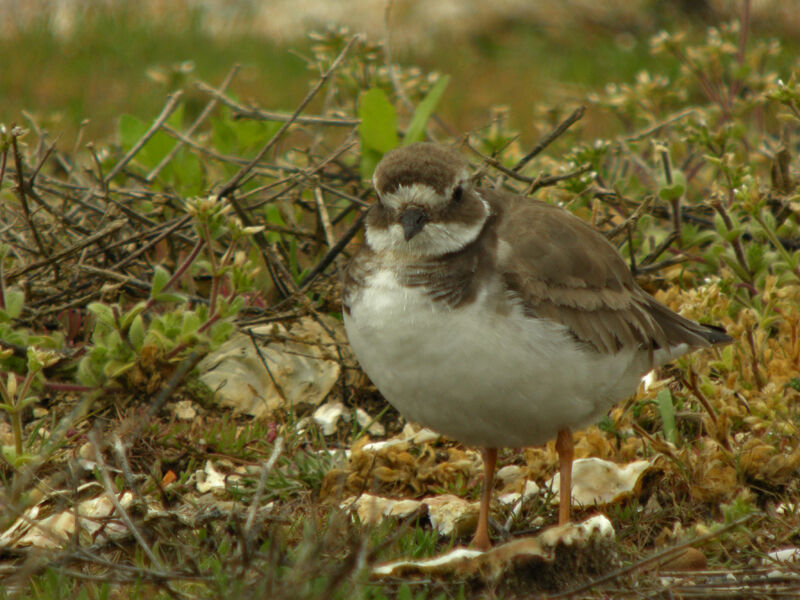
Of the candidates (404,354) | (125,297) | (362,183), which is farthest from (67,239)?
(404,354)

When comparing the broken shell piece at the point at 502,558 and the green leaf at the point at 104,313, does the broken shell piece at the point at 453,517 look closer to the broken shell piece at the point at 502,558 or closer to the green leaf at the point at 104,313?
the broken shell piece at the point at 502,558

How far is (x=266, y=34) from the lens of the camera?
1223cm

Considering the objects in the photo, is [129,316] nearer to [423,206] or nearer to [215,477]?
[215,477]

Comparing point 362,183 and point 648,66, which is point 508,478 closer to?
point 362,183

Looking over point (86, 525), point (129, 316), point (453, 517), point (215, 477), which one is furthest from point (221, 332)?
point (453, 517)

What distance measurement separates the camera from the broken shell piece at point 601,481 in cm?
421

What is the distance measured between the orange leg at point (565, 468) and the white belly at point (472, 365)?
0.48 feet

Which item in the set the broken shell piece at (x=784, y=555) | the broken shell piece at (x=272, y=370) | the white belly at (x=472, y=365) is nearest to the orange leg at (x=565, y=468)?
the white belly at (x=472, y=365)

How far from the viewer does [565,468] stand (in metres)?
4.07

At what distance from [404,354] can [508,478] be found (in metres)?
1.27

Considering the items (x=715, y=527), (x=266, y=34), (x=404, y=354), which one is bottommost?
(x=266, y=34)

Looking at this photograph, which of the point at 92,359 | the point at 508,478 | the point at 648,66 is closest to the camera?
the point at 92,359

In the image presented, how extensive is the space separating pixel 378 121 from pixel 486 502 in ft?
7.77

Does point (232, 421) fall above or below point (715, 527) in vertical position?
below
